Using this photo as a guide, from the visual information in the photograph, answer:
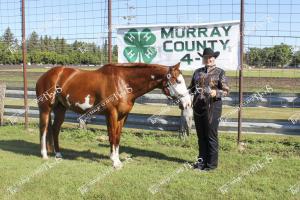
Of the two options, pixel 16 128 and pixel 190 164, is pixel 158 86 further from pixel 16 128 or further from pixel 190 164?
pixel 16 128

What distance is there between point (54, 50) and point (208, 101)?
21.5 feet

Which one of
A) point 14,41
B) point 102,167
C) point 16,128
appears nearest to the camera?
point 102,167

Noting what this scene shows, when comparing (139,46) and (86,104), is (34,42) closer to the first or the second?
(139,46)

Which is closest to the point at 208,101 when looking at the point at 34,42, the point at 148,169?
the point at 148,169

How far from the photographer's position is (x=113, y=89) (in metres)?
7.29

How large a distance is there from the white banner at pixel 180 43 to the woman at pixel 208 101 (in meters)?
1.96

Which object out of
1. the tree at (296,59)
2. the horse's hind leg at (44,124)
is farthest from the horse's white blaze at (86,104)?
the tree at (296,59)

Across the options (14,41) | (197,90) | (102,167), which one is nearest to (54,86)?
(102,167)

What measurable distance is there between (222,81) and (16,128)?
6.56 meters

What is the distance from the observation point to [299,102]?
891 centimetres

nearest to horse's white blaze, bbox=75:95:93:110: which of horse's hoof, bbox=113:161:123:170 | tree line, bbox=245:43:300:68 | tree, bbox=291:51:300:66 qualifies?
horse's hoof, bbox=113:161:123:170

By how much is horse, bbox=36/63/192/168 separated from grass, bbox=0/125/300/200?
638 mm

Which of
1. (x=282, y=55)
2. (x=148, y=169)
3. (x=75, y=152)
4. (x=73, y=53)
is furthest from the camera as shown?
(x=73, y=53)

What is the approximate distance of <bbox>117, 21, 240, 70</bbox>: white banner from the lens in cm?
874
